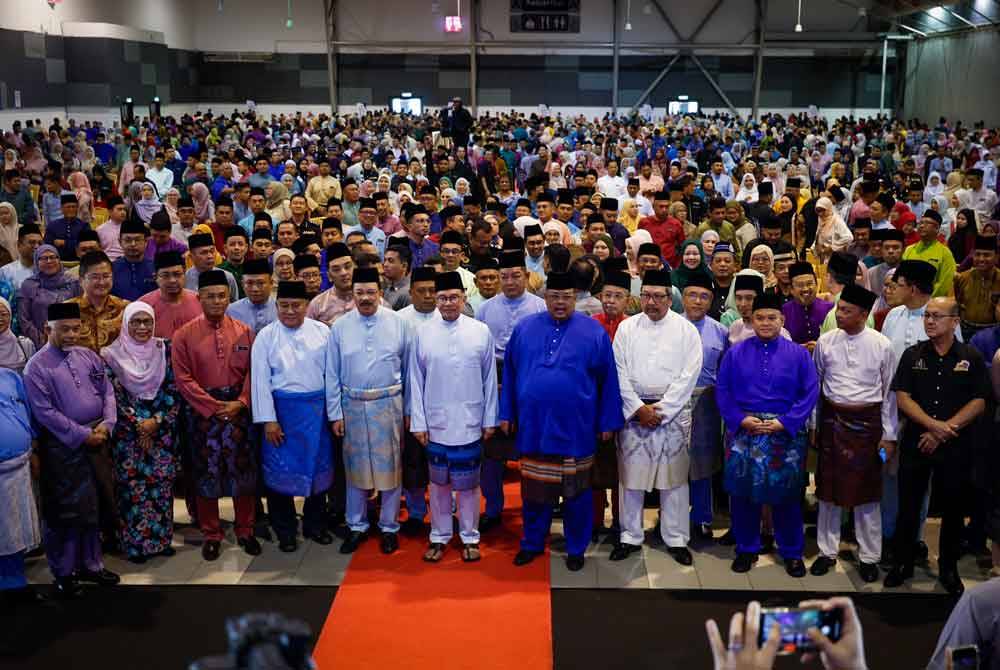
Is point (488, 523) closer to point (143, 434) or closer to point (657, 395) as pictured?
point (657, 395)

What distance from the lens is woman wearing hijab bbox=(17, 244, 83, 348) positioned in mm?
6230

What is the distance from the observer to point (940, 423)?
4586mm

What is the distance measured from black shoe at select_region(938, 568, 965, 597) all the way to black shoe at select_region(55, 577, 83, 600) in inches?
172

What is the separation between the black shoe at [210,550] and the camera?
5.12m

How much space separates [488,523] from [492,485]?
0.73ft

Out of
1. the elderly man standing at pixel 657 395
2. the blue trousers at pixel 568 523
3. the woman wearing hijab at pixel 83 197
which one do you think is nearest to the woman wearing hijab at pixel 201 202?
the woman wearing hijab at pixel 83 197

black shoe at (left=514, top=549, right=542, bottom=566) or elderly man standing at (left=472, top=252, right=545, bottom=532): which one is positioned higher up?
elderly man standing at (left=472, top=252, right=545, bottom=532)

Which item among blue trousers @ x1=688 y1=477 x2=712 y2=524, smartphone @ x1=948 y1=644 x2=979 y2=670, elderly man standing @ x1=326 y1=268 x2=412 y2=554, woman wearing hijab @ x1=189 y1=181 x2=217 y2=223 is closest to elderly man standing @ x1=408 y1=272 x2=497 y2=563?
elderly man standing @ x1=326 y1=268 x2=412 y2=554

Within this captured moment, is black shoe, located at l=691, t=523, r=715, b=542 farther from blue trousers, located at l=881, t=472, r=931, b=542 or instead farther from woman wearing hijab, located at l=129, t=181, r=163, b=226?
woman wearing hijab, located at l=129, t=181, r=163, b=226

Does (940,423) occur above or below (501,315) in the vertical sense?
below

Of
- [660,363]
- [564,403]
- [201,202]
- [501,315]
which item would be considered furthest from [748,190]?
[564,403]

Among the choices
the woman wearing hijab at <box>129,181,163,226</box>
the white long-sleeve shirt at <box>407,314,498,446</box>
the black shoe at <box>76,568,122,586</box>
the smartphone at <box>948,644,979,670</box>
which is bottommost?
the black shoe at <box>76,568,122,586</box>

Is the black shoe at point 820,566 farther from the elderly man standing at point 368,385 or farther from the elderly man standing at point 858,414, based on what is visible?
the elderly man standing at point 368,385

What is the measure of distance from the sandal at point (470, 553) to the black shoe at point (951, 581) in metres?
2.39
